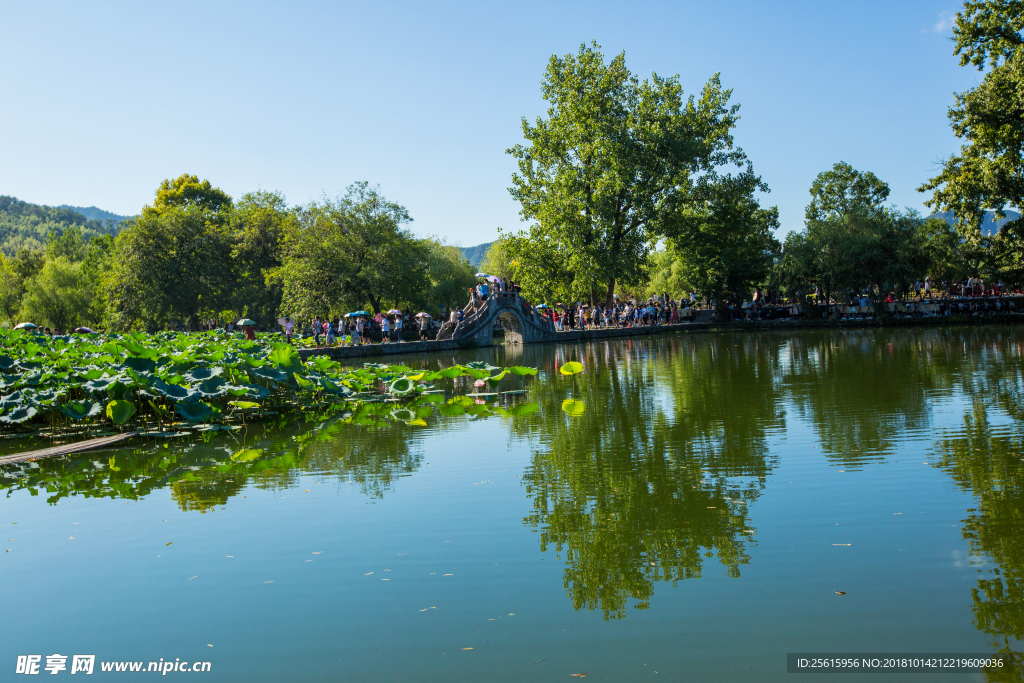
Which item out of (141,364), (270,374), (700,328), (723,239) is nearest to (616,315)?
(700,328)

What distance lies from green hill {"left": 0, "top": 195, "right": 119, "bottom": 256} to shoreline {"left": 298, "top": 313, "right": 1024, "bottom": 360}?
11509 cm

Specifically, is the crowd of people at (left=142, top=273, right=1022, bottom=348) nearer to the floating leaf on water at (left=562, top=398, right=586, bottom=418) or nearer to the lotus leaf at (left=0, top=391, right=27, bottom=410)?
the floating leaf on water at (left=562, top=398, right=586, bottom=418)

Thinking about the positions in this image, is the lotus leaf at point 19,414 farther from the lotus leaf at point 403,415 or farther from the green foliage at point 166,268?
the green foliage at point 166,268

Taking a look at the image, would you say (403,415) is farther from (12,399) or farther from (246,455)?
(12,399)

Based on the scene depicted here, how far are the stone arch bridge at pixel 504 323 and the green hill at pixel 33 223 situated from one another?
11357cm

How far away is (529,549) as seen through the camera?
438 centimetres

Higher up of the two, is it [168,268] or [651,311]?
[168,268]

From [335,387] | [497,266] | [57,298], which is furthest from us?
[497,266]

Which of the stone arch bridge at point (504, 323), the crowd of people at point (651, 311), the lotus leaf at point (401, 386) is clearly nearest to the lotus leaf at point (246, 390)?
the lotus leaf at point (401, 386)

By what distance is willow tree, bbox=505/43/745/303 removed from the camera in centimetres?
3441

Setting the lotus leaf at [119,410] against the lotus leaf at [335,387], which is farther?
the lotus leaf at [335,387]

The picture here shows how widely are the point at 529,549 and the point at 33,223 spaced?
175489 millimetres

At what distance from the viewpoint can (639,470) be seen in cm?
633

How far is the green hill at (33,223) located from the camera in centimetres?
13159
